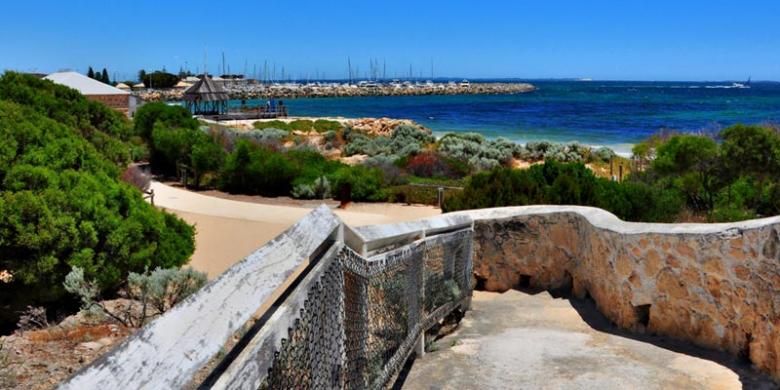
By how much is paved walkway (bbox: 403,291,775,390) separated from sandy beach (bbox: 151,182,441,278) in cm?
564

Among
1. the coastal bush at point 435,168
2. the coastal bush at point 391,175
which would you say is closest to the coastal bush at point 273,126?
the coastal bush at point 435,168

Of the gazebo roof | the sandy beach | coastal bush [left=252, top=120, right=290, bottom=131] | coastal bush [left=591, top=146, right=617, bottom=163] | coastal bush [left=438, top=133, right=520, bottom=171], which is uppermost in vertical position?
the gazebo roof

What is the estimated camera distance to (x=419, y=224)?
581 centimetres

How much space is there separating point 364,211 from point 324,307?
15.1 m

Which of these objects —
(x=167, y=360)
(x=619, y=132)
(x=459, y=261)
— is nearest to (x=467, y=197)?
(x=459, y=261)

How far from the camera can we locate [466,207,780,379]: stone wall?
5.38 metres

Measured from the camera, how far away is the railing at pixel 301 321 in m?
1.83

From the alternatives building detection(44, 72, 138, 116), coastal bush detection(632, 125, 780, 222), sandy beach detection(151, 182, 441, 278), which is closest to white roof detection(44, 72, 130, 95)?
building detection(44, 72, 138, 116)

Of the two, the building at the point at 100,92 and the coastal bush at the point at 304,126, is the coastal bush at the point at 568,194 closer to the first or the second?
the coastal bush at the point at 304,126

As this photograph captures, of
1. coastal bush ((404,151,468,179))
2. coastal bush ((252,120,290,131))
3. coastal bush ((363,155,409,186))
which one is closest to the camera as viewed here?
coastal bush ((363,155,409,186))

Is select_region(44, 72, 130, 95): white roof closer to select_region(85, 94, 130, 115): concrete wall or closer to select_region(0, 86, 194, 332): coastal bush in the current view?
select_region(85, 94, 130, 115): concrete wall

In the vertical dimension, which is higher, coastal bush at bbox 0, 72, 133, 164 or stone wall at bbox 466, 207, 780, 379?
coastal bush at bbox 0, 72, 133, 164

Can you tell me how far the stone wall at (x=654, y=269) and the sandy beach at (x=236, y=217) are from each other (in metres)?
4.79

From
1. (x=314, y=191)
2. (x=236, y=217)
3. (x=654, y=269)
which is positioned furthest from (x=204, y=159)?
(x=654, y=269)
